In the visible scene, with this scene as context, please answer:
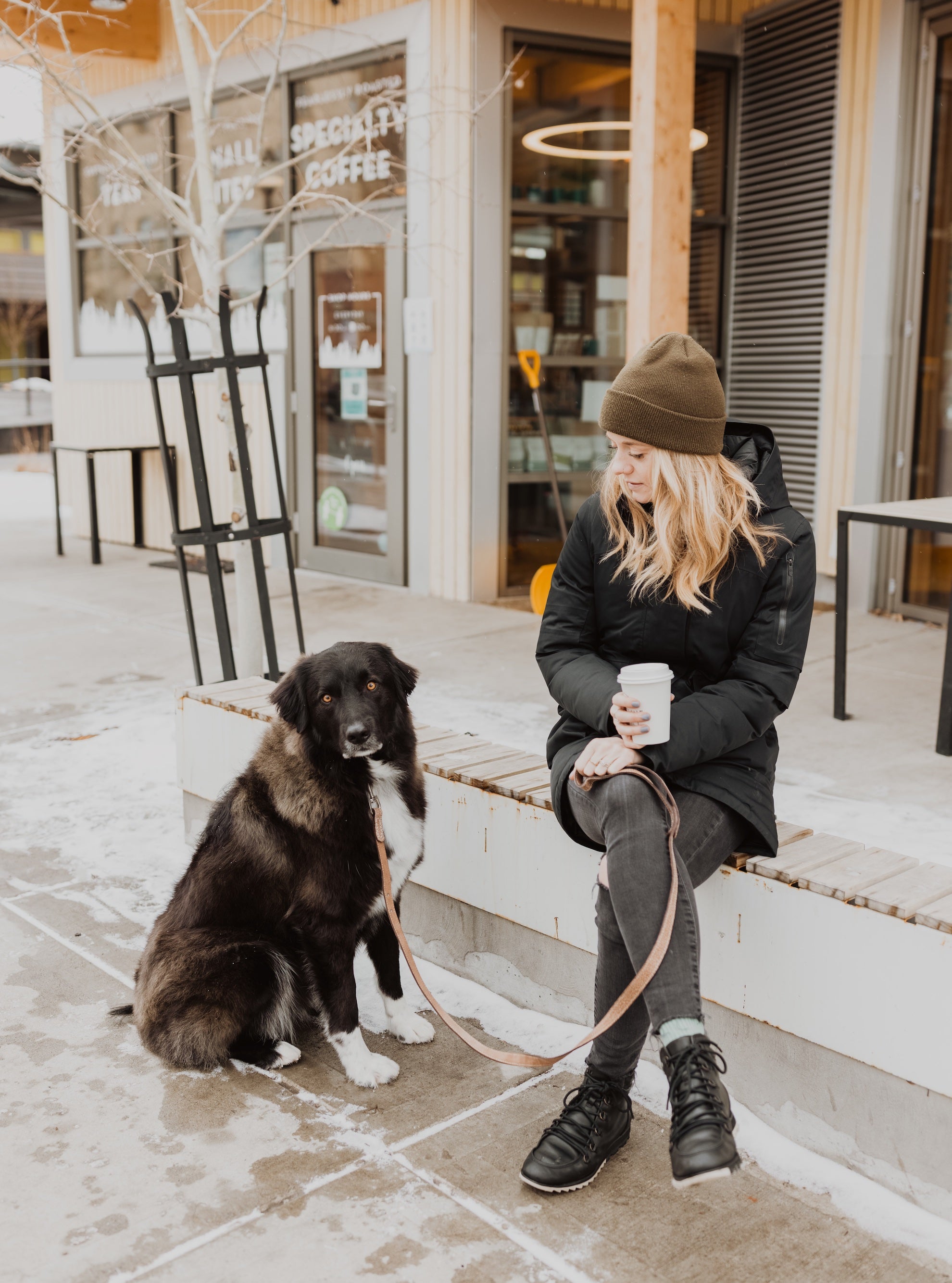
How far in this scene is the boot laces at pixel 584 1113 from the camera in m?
2.31

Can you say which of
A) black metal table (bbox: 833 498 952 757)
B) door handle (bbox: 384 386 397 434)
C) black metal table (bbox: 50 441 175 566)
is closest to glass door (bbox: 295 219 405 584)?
door handle (bbox: 384 386 397 434)

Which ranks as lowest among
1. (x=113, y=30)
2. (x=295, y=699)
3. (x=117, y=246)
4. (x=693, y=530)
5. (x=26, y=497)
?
(x=26, y=497)

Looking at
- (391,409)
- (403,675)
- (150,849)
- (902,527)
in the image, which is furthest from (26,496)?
(403,675)

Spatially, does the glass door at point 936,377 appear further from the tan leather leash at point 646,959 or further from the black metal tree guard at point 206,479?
the tan leather leash at point 646,959

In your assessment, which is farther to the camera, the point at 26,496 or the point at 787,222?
the point at 26,496

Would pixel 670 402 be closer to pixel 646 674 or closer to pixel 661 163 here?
pixel 646 674

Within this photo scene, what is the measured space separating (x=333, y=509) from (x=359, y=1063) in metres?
6.49

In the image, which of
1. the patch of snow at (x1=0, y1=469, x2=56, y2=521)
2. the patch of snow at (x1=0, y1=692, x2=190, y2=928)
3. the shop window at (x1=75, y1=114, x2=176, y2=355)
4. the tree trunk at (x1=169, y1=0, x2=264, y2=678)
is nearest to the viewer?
the patch of snow at (x1=0, y1=692, x2=190, y2=928)

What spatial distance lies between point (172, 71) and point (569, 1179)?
949 centimetres

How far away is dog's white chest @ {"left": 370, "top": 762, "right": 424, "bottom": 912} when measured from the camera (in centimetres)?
269

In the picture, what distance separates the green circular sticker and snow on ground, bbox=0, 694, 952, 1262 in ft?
10.6

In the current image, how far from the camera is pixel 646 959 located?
220 cm

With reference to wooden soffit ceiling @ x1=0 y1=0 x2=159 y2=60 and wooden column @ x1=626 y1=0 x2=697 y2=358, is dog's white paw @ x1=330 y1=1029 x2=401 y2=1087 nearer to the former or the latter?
wooden column @ x1=626 y1=0 x2=697 y2=358

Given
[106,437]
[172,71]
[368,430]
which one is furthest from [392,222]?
[106,437]
